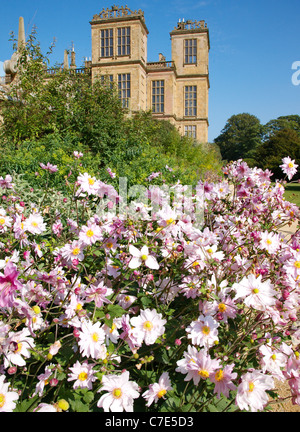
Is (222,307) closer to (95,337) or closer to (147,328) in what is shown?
(147,328)

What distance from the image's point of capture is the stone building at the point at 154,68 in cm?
2061

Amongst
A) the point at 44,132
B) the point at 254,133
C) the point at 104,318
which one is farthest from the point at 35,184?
the point at 254,133

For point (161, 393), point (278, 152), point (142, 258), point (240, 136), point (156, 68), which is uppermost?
point (156, 68)

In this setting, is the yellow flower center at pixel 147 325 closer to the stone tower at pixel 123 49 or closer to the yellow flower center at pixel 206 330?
the yellow flower center at pixel 206 330

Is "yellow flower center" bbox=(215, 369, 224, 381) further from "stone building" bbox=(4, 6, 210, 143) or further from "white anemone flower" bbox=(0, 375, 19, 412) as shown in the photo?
"stone building" bbox=(4, 6, 210, 143)

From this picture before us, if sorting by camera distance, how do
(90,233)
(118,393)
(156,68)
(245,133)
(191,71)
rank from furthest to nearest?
(245,133) → (191,71) → (156,68) → (90,233) → (118,393)

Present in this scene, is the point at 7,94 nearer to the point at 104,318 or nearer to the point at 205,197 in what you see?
the point at 205,197

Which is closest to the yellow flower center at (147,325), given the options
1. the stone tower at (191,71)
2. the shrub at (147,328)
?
the shrub at (147,328)

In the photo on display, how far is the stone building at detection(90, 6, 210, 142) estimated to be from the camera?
20609mm

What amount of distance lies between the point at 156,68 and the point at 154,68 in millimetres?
160

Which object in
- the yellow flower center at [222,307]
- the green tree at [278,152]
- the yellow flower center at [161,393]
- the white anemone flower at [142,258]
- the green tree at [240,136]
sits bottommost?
the yellow flower center at [161,393]

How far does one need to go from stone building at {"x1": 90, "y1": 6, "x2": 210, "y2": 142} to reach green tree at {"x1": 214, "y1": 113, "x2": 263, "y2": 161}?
22.1 metres

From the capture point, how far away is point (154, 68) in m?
22.4

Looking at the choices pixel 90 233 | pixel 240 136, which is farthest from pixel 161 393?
pixel 240 136
